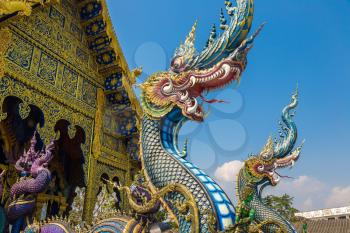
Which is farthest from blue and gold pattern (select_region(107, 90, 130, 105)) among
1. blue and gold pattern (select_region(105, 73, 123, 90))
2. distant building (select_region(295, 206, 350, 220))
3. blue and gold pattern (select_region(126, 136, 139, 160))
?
distant building (select_region(295, 206, 350, 220))

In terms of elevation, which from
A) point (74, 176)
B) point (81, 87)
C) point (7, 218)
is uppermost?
point (81, 87)

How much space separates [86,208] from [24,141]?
211cm

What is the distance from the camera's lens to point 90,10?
27.3 feet

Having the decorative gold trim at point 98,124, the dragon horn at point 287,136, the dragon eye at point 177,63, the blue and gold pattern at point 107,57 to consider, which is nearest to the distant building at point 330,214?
the dragon horn at point 287,136

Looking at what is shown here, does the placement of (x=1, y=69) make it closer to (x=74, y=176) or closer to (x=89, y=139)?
(x=89, y=139)

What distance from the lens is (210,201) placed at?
10.2 ft

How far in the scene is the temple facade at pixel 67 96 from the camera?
20.2 ft

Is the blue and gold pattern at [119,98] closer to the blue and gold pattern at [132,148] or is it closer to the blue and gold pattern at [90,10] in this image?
the blue and gold pattern at [132,148]

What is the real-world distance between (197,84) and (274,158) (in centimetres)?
525

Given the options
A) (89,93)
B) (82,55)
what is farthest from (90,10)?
(89,93)

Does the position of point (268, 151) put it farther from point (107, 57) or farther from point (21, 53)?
point (21, 53)

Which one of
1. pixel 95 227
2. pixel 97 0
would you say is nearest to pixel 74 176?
pixel 97 0

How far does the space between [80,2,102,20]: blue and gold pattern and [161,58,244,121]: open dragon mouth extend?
16.6ft

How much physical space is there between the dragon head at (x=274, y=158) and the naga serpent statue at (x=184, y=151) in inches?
136
